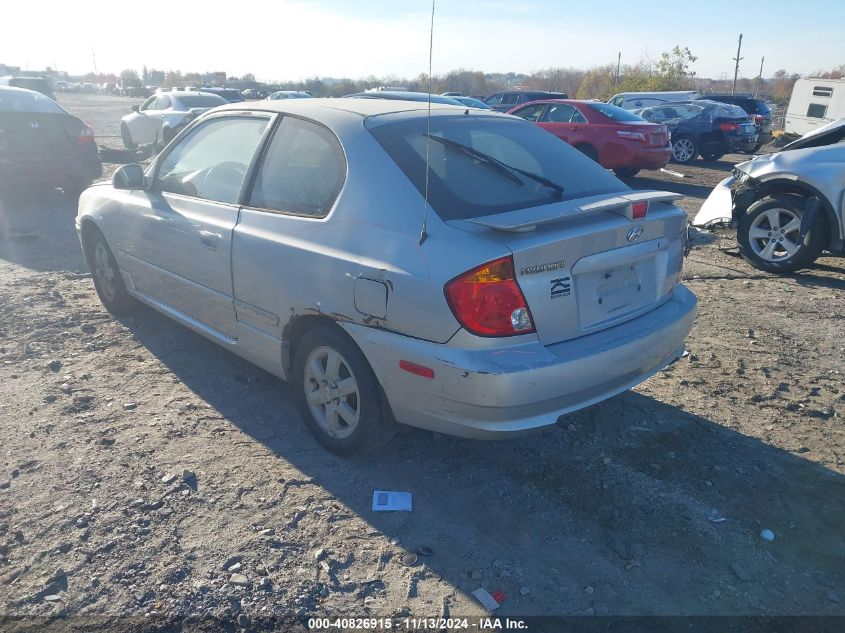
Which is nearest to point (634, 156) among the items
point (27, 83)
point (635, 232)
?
point (635, 232)

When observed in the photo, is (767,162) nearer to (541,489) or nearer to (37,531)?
(541,489)

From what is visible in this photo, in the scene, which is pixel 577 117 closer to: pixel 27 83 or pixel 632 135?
pixel 632 135

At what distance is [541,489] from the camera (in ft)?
10.7

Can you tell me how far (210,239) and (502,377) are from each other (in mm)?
2108

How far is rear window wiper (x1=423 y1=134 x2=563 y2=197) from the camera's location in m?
3.40

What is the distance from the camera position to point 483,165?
338 cm

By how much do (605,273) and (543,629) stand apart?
1551 millimetres

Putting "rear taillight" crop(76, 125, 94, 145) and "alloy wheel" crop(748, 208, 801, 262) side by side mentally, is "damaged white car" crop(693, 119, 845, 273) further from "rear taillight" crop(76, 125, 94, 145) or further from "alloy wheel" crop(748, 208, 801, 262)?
"rear taillight" crop(76, 125, 94, 145)

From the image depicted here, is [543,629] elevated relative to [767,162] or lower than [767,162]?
lower

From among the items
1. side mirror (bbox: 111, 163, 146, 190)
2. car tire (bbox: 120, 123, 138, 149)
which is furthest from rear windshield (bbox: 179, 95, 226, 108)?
side mirror (bbox: 111, 163, 146, 190)

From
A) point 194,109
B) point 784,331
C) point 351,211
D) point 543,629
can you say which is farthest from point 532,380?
point 194,109

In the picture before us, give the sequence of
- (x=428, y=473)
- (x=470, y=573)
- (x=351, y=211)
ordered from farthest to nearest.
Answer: (x=428, y=473) < (x=351, y=211) < (x=470, y=573)

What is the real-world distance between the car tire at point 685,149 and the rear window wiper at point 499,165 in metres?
16.1

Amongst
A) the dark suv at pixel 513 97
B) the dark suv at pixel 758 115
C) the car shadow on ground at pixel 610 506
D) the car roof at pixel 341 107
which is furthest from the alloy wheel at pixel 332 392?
the dark suv at pixel 513 97
